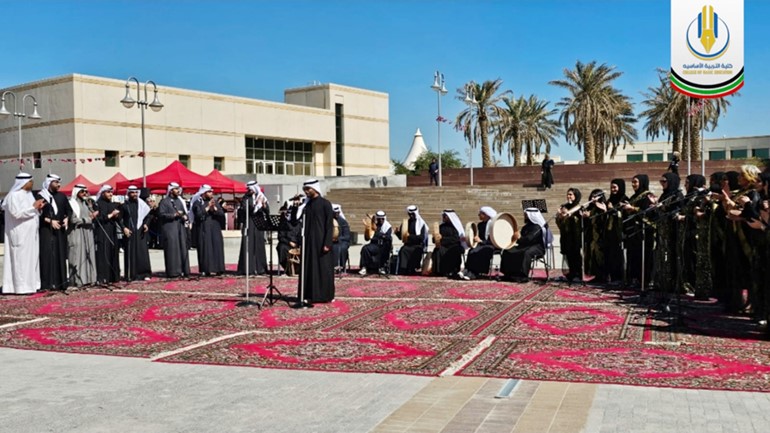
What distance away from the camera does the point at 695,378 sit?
20.4ft

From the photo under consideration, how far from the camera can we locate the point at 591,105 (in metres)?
48.2

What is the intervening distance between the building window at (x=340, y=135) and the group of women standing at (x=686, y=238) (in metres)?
44.7

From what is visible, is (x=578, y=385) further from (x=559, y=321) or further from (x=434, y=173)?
(x=434, y=173)

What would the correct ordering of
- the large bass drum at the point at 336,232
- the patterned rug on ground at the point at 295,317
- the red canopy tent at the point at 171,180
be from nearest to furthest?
the patterned rug on ground at the point at 295,317
the large bass drum at the point at 336,232
the red canopy tent at the point at 171,180

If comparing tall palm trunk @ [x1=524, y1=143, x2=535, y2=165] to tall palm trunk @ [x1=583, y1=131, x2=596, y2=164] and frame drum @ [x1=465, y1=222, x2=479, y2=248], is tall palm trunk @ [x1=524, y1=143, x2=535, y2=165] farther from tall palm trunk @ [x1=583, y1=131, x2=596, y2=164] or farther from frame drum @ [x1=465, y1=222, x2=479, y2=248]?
frame drum @ [x1=465, y1=222, x2=479, y2=248]

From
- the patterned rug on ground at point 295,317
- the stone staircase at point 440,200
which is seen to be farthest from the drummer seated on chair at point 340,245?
the stone staircase at point 440,200

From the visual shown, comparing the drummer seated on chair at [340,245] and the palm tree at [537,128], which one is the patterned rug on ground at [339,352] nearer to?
the drummer seated on chair at [340,245]

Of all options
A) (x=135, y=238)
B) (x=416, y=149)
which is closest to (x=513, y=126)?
(x=416, y=149)

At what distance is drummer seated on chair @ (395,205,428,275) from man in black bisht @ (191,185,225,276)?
3471 mm

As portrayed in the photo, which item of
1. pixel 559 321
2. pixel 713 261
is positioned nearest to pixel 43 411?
pixel 559 321

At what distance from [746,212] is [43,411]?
7.04 metres

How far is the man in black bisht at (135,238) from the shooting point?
48.8 feet

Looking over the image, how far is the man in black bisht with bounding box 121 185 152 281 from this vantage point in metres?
14.9

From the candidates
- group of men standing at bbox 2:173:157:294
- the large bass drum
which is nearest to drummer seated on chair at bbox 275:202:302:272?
the large bass drum
